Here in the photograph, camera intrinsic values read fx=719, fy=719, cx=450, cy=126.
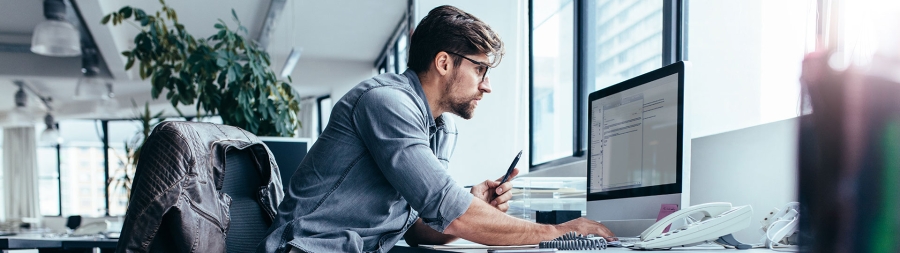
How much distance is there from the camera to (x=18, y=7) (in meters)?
6.92

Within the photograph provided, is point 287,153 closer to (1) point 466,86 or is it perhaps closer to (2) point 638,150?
(1) point 466,86

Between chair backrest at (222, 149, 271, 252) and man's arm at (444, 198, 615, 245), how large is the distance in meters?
0.46

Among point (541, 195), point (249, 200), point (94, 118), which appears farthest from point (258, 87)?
point (94, 118)

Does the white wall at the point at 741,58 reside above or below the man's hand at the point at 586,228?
above

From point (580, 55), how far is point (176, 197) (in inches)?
102

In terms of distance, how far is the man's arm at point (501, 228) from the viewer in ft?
5.03

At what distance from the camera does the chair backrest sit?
1.59m

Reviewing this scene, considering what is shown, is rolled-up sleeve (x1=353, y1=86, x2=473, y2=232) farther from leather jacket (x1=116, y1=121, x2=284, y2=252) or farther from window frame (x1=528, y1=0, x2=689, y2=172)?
window frame (x1=528, y1=0, x2=689, y2=172)

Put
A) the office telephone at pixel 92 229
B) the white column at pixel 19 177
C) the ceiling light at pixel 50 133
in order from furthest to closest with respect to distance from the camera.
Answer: the white column at pixel 19 177, the ceiling light at pixel 50 133, the office telephone at pixel 92 229

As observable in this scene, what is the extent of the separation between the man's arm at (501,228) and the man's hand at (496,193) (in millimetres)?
247

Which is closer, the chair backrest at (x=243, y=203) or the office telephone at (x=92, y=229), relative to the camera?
the chair backrest at (x=243, y=203)

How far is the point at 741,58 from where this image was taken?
7.20 feet

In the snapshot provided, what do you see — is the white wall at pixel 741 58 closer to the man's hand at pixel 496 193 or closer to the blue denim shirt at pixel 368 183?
the man's hand at pixel 496 193

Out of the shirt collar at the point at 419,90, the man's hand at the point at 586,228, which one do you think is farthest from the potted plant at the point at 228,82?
the man's hand at the point at 586,228
